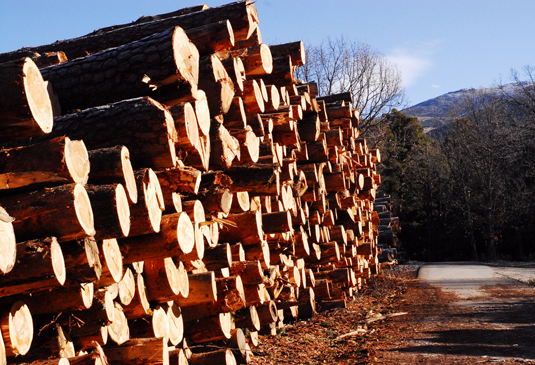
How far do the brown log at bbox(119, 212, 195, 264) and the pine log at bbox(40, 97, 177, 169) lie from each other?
0.43 metres

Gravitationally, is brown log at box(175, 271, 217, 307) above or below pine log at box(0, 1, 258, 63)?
below

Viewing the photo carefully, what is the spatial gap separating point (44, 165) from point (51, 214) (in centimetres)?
25

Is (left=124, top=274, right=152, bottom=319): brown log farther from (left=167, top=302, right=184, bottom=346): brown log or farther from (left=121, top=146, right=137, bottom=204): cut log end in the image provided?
(left=121, top=146, right=137, bottom=204): cut log end

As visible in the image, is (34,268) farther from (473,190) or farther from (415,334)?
(473,190)

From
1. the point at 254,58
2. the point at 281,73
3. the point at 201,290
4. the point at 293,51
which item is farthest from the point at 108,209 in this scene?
the point at 293,51

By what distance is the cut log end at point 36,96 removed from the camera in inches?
91.6

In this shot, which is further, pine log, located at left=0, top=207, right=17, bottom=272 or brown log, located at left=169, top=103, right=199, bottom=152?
brown log, located at left=169, top=103, right=199, bottom=152

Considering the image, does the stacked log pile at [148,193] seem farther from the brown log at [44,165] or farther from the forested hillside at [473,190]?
the forested hillside at [473,190]

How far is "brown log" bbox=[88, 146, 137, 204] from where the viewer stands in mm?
2816

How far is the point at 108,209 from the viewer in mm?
2660

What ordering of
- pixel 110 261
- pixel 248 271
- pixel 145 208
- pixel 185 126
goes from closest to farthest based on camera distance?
pixel 110 261, pixel 145 208, pixel 185 126, pixel 248 271

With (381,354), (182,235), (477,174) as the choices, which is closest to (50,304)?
(182,235)

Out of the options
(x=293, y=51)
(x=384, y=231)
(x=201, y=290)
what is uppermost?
(x=293, y=51)

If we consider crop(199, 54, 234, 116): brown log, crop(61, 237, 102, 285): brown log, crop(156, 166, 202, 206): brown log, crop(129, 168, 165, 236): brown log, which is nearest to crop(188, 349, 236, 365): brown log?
crop(156, 166, 202, 206): brown log
